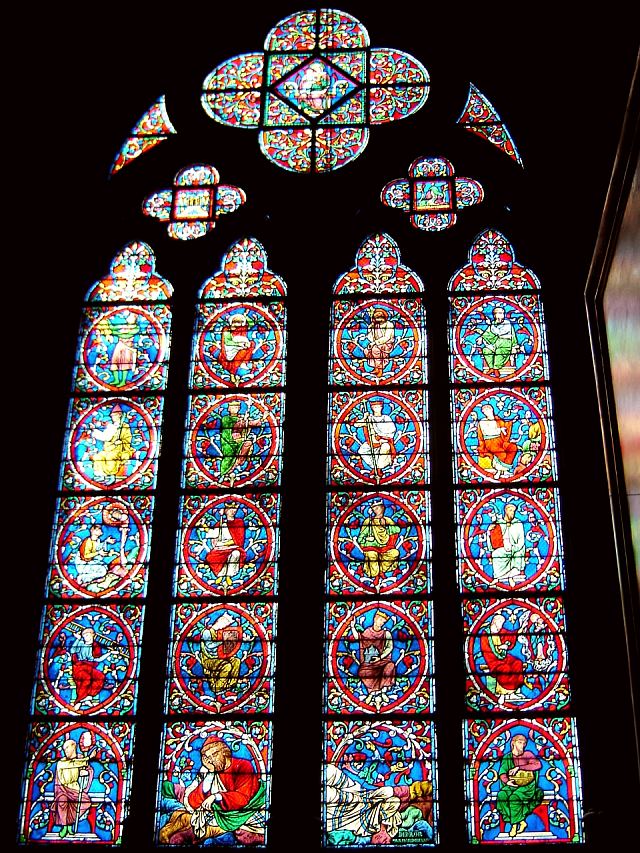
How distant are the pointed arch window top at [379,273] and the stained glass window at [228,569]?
389mm

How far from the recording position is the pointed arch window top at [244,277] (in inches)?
325

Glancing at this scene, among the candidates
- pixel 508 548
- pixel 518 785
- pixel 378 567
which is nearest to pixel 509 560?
pixel 508 548

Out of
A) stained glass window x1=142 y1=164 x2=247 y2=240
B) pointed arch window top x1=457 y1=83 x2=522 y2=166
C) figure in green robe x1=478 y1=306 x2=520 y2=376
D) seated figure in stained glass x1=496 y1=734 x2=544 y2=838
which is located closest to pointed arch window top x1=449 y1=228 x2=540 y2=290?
figure in green robe x1=478 y1=306 x2=520 y2=376

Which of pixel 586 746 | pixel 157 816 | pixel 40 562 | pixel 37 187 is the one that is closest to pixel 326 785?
pixel 157 816

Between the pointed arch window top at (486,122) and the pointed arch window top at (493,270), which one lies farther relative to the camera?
the pointed arch window top at (486,122)

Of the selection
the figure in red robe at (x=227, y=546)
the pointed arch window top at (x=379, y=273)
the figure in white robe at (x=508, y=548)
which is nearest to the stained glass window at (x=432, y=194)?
the pointed arch window top at (x=379, y=273)

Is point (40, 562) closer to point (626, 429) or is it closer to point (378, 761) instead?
point (378, 761)

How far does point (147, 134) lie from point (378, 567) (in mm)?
3367

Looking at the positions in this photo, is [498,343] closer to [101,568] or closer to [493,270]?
[493,270]

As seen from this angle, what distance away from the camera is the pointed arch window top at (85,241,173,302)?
832cm

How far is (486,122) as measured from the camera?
873 cm

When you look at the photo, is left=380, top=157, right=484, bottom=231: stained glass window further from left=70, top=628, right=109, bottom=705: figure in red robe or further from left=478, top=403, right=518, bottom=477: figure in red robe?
left=70, top=628, right=109, bottom=705: figure in red robe

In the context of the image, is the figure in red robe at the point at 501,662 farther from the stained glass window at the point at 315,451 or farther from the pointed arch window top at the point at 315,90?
the pointed arch window top at the point at 315,90

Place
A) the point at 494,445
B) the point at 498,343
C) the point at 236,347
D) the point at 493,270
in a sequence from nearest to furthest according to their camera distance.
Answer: the point at 494,445
the point at 498,343
the point at 236,347
the point at 493,270
